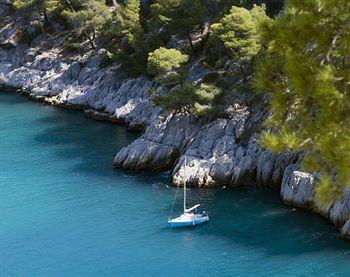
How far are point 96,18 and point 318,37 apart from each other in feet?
252

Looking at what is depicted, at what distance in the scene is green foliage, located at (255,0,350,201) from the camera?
384 inches

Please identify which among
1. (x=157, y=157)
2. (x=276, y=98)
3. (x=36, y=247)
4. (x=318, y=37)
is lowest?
(x=36, y=247)

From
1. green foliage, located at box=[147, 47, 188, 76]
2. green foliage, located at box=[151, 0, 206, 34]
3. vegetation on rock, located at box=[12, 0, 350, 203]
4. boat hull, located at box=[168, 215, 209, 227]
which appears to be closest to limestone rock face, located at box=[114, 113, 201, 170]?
vegetation on rock, located at box=[12, 0, 350, 203]

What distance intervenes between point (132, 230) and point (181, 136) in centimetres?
1594

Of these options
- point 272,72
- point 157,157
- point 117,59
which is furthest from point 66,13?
point 272,72

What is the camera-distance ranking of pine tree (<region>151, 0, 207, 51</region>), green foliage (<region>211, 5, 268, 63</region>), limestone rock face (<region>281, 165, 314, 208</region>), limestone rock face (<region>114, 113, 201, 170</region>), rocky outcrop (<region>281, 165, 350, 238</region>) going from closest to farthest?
rocky outcrop (<region>281, 165, 350, 238</region>) → limestone rock face (<region>281, 165, 314, 208</region>) → green foliage (<region>211, 5, 268, 63</region>) → limestone rock face (<region>114, 113, 201, 170</region>) → pine tree (<region>151, 0, 207, 51</region>)

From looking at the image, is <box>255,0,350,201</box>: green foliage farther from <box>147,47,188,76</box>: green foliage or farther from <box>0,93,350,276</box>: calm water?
<box>147,47,188,76</box>: green foliage

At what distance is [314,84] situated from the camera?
9844 mm

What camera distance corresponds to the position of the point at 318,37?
10492mm

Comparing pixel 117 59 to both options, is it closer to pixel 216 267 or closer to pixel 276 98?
pixel 216 267

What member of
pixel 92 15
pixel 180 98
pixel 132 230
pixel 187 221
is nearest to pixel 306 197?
pixel 187 221

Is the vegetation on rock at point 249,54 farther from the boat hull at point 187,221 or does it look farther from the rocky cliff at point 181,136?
the boat hull at point 187,221

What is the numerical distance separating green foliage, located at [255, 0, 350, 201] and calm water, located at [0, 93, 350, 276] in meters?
26.9

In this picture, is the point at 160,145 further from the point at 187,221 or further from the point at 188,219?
the point at 187,221
